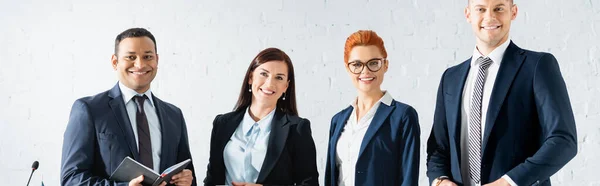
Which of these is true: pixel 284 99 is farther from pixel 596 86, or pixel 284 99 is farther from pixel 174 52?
pixel 596 86

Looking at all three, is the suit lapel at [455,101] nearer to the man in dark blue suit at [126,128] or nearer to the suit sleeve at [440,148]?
the suit sleeve at [440,148]

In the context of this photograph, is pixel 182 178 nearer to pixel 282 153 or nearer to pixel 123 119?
pixel 123 119

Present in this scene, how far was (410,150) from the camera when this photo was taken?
3.08 m

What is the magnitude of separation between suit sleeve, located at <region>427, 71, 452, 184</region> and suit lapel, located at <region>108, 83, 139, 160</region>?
51.2 inches

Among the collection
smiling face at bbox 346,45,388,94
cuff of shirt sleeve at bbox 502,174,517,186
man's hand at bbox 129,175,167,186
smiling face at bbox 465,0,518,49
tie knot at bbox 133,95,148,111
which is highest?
smiling face at bbox 465,0,518,49

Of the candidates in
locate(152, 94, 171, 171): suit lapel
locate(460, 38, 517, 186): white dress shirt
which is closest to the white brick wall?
locate(152, 94, 171, 171): suit lapel

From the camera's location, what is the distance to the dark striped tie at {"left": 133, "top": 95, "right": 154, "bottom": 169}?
3064 millimetres

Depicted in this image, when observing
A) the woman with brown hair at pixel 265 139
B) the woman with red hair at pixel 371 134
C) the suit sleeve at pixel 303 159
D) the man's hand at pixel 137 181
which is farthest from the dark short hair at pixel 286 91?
the man's hand at pixel 137 181

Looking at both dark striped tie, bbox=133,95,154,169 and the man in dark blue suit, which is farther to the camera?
dark striped tie, bbox=133,95,154,169

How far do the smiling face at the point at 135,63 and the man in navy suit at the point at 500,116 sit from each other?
1.34m

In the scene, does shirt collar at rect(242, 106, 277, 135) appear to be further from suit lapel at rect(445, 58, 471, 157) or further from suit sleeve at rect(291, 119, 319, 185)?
suit lapel at rect(445, 58, 471, 157)

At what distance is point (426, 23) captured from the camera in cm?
397

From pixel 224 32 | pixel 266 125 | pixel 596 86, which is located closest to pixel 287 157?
pixel 266 125

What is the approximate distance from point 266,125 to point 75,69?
156 centimetres
